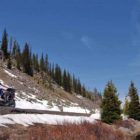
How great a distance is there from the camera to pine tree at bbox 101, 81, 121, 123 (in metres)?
39.1

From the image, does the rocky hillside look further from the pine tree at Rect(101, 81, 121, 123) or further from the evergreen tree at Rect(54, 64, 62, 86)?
the evergreen tree at Rect(54, 64, 62, 86)

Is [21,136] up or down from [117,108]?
down

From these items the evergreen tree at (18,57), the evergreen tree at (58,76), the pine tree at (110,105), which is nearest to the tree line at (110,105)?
the pine tree at (110,105)

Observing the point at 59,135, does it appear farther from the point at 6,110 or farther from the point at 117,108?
the point at 117,108

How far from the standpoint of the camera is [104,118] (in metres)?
39.1

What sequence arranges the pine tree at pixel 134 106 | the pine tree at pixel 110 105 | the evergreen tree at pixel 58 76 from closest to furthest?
the pine tree at pixel 110 105, the pine tree at pixel 134 106, the evergreen tree at pixel 58 76

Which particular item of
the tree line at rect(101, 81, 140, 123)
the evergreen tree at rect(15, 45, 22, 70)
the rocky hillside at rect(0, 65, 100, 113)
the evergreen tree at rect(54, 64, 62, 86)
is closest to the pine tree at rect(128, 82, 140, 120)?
the tree line at rect(101, 81, 140, 123)

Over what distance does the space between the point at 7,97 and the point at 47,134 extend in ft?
58.9

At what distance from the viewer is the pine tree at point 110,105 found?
39.1 meters

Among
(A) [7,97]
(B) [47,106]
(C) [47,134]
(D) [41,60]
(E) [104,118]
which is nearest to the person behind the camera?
(C) [47,134]

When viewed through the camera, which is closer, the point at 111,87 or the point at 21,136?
the point at 21,136

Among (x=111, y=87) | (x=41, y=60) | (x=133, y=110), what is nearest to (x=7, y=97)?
(x=111, y=87)

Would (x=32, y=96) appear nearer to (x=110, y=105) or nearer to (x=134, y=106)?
(x=134, y=106)

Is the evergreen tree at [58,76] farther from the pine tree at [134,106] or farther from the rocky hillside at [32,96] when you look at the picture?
the pine tree at [134,106]
